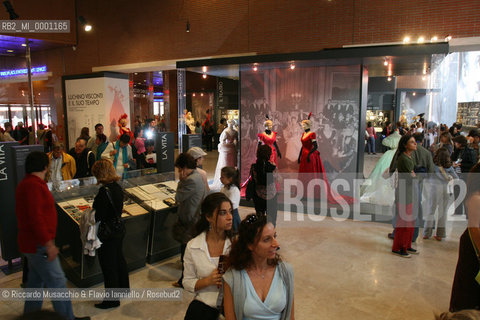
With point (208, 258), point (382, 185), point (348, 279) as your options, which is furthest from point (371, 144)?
point (208, 258)

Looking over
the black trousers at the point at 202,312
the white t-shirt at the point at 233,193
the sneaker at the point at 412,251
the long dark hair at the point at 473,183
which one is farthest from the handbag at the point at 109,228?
the sneaker at the point at 412,251

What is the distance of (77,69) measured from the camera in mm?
11469

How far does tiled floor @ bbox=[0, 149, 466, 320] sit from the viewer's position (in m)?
3.63

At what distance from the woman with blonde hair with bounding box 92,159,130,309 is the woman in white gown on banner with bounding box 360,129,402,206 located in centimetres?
546

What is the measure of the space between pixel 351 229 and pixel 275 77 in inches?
156

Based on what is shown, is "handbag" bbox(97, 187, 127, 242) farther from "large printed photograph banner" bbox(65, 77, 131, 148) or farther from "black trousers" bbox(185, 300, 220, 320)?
"large printed photograph banner" bbox(65, 77, 131, 148)

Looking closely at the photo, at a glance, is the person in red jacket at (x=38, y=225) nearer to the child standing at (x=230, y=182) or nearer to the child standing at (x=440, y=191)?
the child standing at (x=230, y=182)

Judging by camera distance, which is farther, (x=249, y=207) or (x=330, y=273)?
(x=249, y=207)

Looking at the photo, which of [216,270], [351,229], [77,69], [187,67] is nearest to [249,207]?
[351,229]

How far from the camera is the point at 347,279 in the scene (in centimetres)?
434

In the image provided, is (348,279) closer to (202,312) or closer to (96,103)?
(202,312)

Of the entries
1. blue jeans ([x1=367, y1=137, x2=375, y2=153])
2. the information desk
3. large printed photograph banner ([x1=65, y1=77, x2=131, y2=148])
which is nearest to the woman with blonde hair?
the information desk

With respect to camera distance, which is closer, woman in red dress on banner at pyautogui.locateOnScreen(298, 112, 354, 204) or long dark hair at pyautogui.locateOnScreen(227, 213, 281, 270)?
long dark hair at pyautogui.locateOnScreen(227, 213, 281, 270)

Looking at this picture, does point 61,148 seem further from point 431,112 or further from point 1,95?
point 1,95
